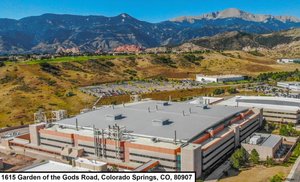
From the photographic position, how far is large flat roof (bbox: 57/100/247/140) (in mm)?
97625

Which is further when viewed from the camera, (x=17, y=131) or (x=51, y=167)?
(x=17, y=131)

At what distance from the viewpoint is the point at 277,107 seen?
14300 centimetres

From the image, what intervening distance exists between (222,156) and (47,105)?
345 ft

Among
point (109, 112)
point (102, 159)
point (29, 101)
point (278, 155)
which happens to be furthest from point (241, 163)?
point (29, 101)

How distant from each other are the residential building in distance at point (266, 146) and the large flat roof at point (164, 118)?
11.3m

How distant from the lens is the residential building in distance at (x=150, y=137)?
291ft

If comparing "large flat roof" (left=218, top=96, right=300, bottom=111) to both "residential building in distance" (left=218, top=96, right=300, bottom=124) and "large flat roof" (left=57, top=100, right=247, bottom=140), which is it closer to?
"residential building in distance" (left=218, top=96, right=300, bottom=124)

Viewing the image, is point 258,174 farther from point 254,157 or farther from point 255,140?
point 255,140

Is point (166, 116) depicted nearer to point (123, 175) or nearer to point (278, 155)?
point (278, 155)

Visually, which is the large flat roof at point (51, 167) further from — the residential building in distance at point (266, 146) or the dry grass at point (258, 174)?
the residential building in distance at point (266, 146)

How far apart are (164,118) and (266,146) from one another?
31354 millimetres

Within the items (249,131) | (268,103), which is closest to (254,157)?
(249,131)

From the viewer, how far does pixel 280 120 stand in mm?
139875

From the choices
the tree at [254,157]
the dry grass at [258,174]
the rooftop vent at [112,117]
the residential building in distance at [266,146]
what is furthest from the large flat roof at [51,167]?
the residential building in distance at [266,146]
